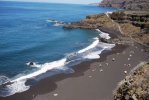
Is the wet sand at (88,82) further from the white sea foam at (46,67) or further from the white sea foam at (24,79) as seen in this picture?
the white sea foam at (46,67)

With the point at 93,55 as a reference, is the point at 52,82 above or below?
above

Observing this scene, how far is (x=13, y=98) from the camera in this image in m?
36.2

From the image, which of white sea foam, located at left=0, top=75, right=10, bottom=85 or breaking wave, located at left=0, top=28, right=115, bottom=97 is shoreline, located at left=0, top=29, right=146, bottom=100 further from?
white sea foam, located at left=0, top=75, right=10, bottom=85

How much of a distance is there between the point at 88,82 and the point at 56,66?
11.8 metres

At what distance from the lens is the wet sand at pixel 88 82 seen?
1432 inches

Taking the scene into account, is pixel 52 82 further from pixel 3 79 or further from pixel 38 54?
pixel 38 54

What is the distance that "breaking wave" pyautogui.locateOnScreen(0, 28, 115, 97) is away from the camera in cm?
3981

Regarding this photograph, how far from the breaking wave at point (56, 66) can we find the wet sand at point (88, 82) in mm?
1764

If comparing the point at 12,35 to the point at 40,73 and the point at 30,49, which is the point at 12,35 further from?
the point at 40,73

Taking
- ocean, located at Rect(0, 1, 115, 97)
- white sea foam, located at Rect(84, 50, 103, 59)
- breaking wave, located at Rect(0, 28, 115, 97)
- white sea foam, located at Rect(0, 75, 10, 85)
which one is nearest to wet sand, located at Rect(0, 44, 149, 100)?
white sea foam, located at Rect(84, 50, 103, 59)

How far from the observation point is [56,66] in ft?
170

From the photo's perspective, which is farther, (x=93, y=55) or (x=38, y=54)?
(x=93, y=55)

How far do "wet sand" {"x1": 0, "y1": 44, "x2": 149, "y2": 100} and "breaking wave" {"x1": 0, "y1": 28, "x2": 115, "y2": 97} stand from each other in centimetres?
176

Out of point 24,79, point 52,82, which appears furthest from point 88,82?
point 24,79
